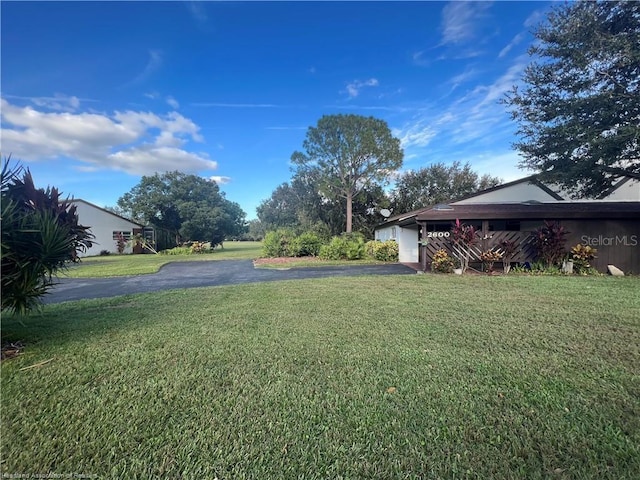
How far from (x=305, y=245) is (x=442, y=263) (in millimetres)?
10221

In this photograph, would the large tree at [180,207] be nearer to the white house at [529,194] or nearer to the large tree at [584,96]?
the white house at [529,194]

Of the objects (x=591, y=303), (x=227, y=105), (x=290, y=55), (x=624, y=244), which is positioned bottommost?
(x=591, y=303)

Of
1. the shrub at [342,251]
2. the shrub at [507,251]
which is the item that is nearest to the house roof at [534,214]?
the shrub at [507,251]

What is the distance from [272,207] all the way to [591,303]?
3406 cm

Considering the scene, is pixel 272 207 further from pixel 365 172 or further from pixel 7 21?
pixel 7 21

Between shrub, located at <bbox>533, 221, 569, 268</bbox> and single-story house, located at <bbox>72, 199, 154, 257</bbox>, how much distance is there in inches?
1223

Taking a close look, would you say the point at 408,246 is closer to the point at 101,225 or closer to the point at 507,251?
the point at 507,251

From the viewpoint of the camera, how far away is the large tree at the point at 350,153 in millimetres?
28547

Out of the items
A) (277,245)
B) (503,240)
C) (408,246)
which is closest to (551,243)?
(503,240)

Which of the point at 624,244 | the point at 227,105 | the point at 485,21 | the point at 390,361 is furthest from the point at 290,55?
the point at 624,244

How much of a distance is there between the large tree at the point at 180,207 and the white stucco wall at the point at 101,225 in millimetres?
1847

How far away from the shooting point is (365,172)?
29.3m

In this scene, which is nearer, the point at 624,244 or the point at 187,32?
the point at 187,32

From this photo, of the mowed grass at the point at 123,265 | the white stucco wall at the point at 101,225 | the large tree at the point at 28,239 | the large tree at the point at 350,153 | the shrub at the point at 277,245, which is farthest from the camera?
the large tree at the point at 350,153
